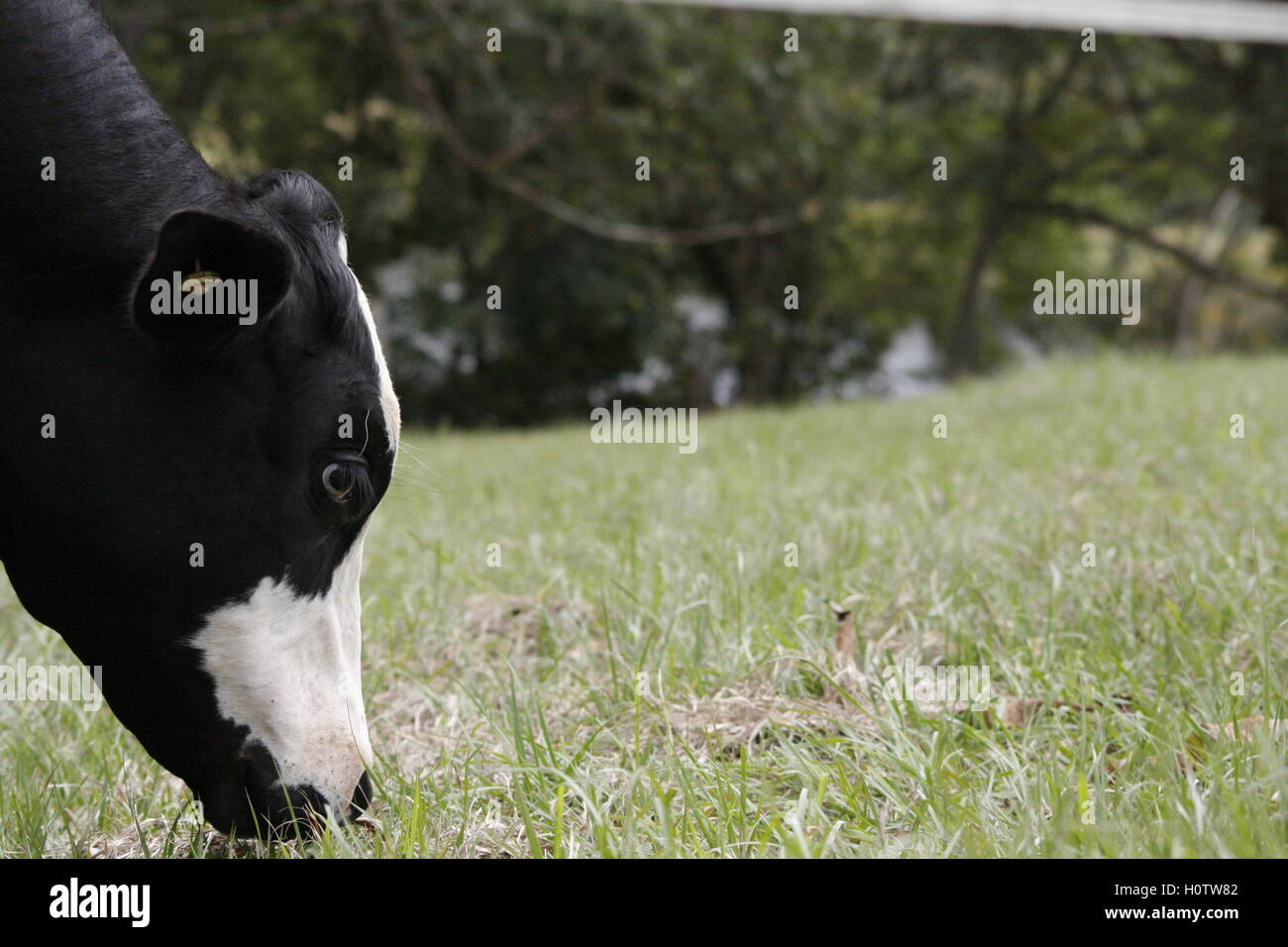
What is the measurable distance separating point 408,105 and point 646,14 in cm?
565

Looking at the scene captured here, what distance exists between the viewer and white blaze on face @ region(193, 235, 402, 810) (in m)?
1.90

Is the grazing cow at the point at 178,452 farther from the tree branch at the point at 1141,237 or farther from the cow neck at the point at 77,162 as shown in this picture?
the tree branch at the point at 1141,237

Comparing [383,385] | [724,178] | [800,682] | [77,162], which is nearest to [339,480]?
[383,385]

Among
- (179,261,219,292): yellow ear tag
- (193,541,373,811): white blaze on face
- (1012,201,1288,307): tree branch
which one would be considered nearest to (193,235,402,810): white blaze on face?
(193,541,373,811): white blaze on face

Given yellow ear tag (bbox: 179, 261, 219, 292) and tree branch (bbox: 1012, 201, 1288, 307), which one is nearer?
yellow ear tag (bbox: 179, 261, 219, 292)

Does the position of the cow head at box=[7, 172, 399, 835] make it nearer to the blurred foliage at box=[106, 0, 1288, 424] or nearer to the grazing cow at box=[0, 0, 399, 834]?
the grazing cow at box=[0, 0, 399, 834]

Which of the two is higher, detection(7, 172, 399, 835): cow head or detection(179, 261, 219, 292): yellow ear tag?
detection(179, 261, 219, 292): yellow ear tag

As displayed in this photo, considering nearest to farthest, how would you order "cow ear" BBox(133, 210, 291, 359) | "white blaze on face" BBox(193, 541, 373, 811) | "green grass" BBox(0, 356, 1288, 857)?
"cow ear" BBox(133, 210, 291, 359) < "green grass" BBox(0, 356, 1288, 857) < "white blaze on face" BBox(193, 541, 373, 811)

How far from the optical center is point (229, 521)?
1.88m

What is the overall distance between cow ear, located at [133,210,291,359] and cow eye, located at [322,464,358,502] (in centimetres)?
24

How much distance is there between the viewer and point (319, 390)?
6.23ft

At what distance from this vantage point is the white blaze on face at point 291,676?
1902mm

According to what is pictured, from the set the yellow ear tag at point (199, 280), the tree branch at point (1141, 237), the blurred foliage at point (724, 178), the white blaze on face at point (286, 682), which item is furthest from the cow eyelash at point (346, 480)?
the tree branch at point (1141, 237)
